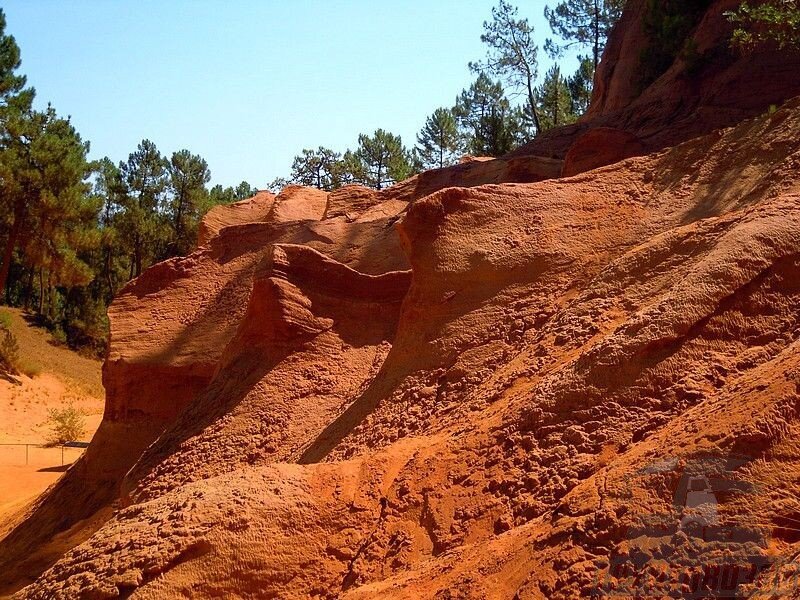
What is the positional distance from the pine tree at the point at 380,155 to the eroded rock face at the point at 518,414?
24.3 m

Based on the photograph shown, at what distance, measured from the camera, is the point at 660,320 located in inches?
209

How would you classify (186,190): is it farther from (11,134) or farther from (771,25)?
(771,25)

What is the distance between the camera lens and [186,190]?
41.3 m

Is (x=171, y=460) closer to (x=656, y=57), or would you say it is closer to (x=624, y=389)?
(x=624, y=389)

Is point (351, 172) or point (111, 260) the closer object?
point (351, 172)

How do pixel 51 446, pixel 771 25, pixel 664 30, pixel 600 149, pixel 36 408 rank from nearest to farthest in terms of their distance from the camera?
pixel 600 149 → pixel 771 25 → pixel 664 30 → pixel 51 446 → pixel 36 408

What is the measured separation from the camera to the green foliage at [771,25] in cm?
955

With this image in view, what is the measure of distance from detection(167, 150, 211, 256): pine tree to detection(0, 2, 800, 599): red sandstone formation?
31.4 m

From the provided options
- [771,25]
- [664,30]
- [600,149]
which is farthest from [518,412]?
[664,30]

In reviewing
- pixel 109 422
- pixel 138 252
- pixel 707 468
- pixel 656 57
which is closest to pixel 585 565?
pixel 707 468

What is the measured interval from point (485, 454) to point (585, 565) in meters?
1.41

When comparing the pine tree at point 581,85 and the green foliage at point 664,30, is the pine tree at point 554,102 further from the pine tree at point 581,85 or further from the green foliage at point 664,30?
the green foliage at point 664,30

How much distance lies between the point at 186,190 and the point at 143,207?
2.22 m

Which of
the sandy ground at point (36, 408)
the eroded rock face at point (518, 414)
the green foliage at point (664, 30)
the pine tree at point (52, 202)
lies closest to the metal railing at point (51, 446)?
the sandy ground at point (36, 408)
